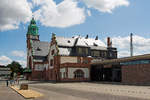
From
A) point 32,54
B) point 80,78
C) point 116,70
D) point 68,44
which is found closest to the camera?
point 116,70

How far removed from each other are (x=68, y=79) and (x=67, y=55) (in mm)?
8635

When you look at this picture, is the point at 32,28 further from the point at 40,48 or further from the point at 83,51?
the point at 83,51

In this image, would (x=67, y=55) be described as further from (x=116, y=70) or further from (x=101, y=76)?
(x=116, y=70)

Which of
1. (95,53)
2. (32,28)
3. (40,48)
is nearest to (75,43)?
(95,53)

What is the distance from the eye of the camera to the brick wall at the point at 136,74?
32.0m

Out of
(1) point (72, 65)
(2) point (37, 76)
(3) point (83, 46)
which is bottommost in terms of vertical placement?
(2) point (37, 76)

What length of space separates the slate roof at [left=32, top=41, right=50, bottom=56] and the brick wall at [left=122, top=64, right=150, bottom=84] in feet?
134

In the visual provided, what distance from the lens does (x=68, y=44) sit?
191 feet

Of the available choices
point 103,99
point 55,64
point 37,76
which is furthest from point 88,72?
point 103,99

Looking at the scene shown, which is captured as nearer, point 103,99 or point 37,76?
point 103,99

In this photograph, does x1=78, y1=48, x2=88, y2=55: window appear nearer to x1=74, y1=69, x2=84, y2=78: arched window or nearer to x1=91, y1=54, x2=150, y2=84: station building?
x1=74, y1=69, x2=84, y2=78: arched window

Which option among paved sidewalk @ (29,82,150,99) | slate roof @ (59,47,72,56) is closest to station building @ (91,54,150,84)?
paved sidewalk @ (29,82,150,99)

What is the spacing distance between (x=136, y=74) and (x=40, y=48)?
152 ft

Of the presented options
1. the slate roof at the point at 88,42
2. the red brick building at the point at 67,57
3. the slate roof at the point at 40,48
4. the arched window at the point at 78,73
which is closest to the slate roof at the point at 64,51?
the red brick building at the point at 67,57
